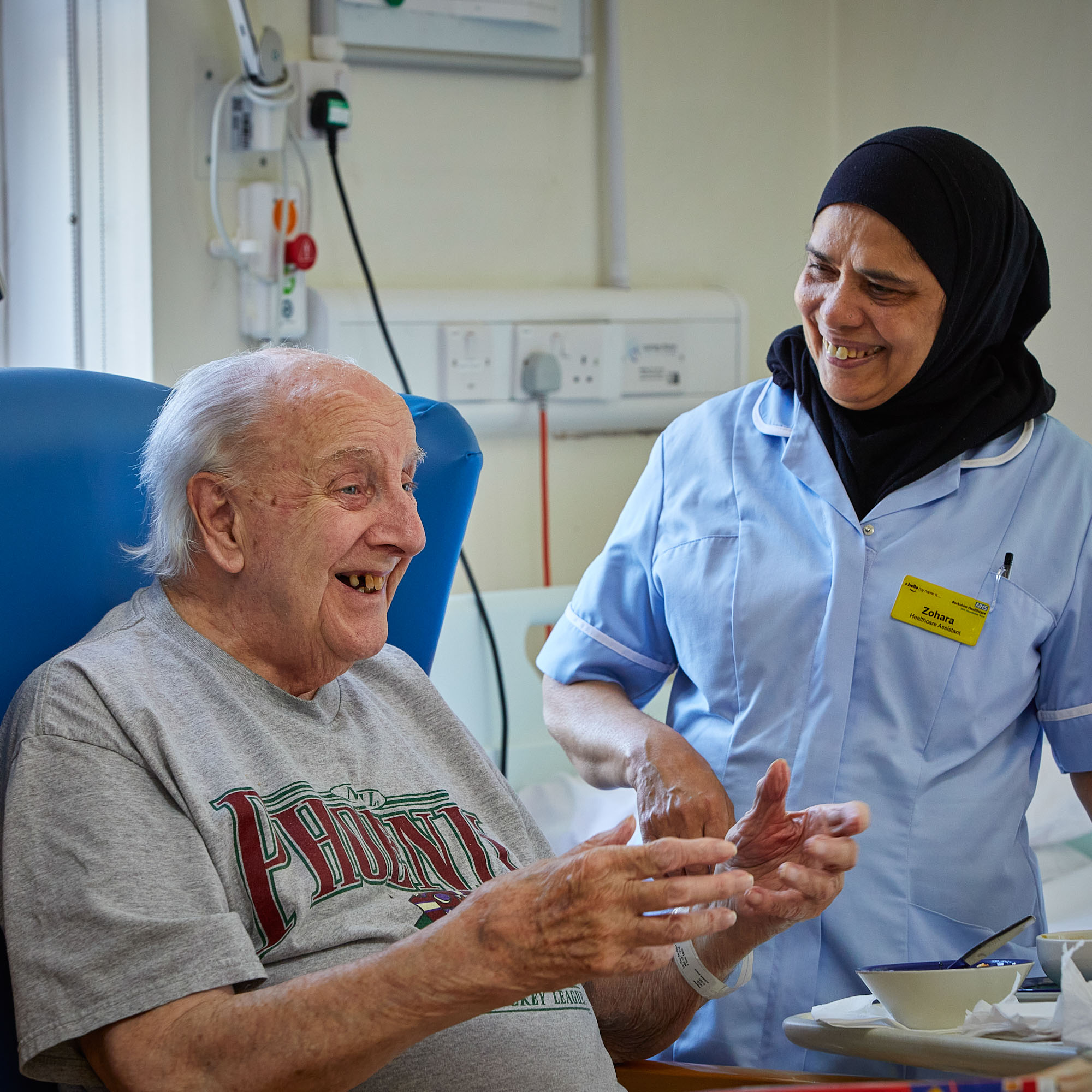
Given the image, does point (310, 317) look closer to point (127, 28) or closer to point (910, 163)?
point (127, 28)

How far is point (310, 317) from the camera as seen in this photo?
2.32m

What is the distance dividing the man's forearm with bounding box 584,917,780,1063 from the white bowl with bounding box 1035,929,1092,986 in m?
0.32

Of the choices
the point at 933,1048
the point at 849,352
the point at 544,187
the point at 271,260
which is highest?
the point at 544,187

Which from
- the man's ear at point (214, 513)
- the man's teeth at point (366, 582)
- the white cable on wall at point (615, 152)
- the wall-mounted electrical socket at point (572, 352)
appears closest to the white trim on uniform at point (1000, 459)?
the man's teeth at point (366, 582)

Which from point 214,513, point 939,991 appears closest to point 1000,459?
point 939,991

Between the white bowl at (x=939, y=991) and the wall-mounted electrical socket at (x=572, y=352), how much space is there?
1628 mm

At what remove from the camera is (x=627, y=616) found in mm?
1597

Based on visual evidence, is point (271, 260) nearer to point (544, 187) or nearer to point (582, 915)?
point (544, 187)

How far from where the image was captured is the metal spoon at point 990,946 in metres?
1.09

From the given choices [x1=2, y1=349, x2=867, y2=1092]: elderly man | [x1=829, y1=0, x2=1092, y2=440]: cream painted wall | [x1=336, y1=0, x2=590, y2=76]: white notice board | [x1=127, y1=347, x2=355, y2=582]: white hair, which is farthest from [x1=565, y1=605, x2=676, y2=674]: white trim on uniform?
[x1=336, y1=0, x2=590, y2=76]: white notice board

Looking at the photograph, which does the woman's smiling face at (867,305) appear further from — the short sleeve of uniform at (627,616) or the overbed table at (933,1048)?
the overbed table at (933,1048)

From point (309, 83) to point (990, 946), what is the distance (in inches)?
71.9

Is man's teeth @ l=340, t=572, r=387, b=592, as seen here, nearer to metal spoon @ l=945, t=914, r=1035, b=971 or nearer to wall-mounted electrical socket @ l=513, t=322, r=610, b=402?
metal spoon @ l=945, t=914, r=1035, b=971

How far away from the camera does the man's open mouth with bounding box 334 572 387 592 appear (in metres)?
1.26
